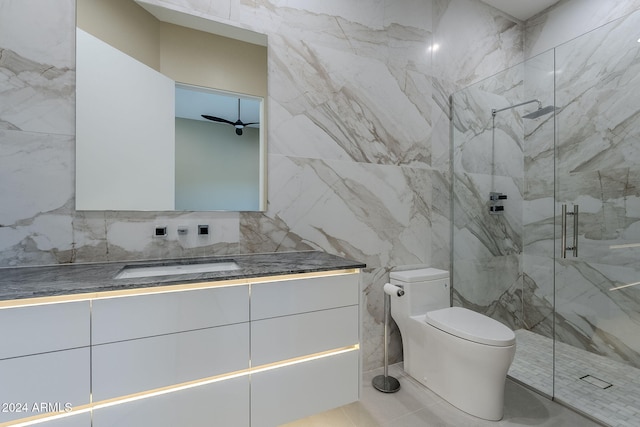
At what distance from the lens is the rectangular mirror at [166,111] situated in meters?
1.45

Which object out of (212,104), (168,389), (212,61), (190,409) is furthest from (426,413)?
(212,61)

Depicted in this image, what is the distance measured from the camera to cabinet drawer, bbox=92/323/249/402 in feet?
3.45

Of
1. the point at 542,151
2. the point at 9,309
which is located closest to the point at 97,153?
the point at 9,309

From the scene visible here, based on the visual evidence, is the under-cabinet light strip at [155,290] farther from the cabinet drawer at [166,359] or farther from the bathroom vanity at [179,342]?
the cabinet drawer at [166,359]

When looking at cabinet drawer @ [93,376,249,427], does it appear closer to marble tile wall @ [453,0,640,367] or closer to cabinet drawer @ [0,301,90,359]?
cabinet drawer @ [0,301,90,359]

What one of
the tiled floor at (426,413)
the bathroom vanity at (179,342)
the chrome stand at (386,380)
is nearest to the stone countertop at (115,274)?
the bathroom vanity at (179,342)

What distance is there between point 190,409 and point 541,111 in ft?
9.92

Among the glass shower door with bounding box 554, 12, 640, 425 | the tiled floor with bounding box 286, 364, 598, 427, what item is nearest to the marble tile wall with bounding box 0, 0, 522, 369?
the tiled floor with bounding box 286, 364, 598, 427

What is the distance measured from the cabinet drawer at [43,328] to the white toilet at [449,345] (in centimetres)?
161

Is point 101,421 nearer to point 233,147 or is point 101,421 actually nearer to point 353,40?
point 233,147

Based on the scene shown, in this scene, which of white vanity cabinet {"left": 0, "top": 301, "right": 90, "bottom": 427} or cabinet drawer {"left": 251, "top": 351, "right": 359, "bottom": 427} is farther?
cabinet drawer {"left": 251, "top": 351, "right": 359, "bottom": 427}

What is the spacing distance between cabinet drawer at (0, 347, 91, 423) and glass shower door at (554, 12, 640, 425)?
252cm

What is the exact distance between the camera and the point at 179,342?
3.78ft

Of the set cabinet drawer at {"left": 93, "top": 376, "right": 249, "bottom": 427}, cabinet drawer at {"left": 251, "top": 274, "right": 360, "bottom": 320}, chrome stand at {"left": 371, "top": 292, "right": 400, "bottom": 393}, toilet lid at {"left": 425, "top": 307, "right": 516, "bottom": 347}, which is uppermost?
cabinet drawer at {"left": 251, "top": 274, "right": 360, "bottom": 320}
